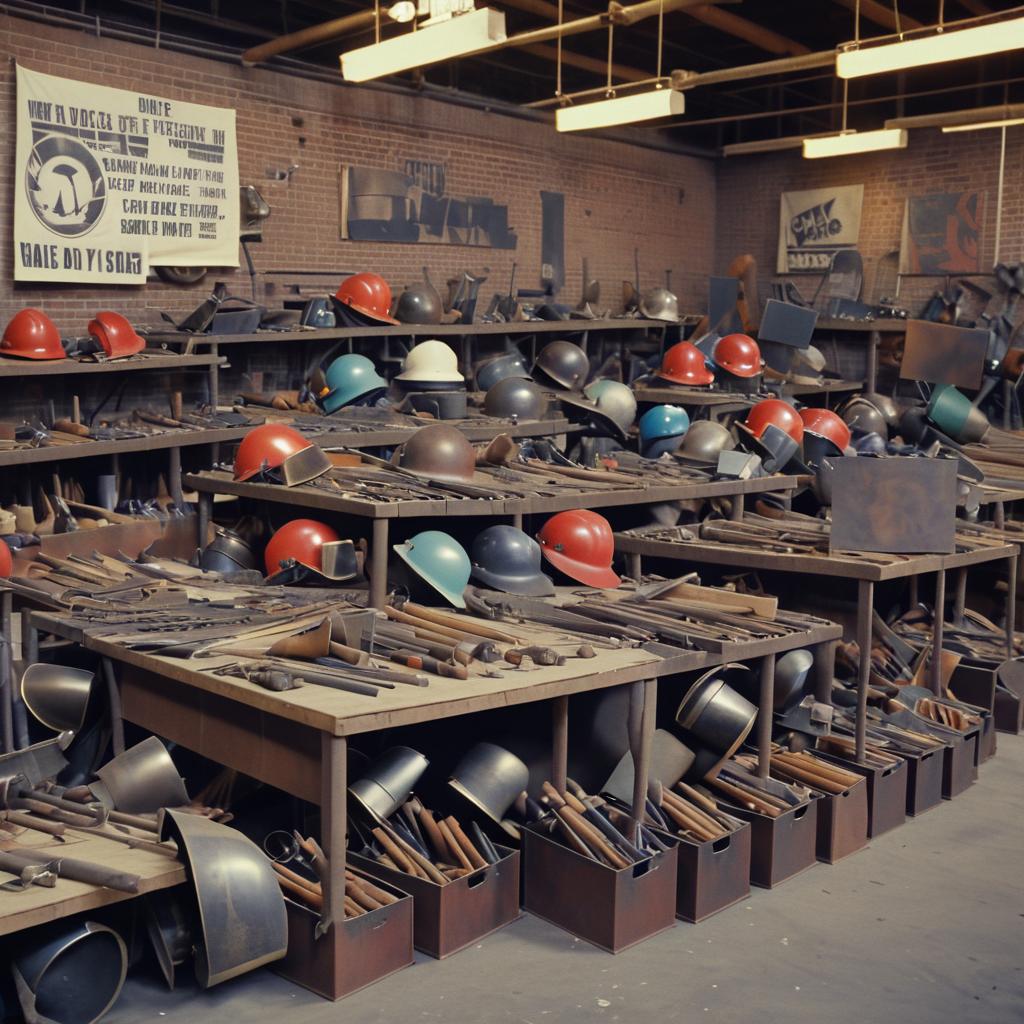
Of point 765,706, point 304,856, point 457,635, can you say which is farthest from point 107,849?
point 765,706

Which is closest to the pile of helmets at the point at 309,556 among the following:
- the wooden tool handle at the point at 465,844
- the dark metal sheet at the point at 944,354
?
the wooden tool handle at the point at 465,844

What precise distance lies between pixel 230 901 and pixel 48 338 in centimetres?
620

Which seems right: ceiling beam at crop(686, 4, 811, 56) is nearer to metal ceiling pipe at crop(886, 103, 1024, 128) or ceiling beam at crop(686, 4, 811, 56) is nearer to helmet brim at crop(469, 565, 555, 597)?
metal ceiling pipe at crop(886, 103, 1024, 128)

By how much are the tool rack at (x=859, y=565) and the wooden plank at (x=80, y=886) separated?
263 centimetres

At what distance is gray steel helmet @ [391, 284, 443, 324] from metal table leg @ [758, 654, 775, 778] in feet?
23.2

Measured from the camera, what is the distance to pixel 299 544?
630 cm

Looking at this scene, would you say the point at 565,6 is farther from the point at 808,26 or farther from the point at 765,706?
the point at 765,706

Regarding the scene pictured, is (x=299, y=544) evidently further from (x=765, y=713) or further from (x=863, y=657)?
(x=863, y=657)

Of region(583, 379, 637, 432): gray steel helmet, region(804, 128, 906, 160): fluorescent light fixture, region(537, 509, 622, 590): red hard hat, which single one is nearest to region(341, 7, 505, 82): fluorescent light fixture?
region(537, 509, 622, 590): red hard hat

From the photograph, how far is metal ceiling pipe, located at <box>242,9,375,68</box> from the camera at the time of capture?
10156 millimetres

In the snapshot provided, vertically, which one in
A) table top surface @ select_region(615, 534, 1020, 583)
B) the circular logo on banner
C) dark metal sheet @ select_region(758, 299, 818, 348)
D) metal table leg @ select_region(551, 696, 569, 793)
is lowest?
metal table leg @ select_region(551, 696, 569, 793)

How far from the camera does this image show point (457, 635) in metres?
5.12

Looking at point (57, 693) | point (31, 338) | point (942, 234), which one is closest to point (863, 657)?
point (57, 693)

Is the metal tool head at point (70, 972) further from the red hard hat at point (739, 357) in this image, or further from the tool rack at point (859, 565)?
the red hard hat at point (739, 357)
